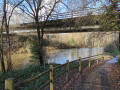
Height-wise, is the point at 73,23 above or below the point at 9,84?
above

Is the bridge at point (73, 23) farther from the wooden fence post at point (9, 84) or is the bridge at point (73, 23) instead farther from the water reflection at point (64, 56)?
the wooden fence post at point (9, 84)

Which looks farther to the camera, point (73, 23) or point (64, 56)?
point (64, 56)

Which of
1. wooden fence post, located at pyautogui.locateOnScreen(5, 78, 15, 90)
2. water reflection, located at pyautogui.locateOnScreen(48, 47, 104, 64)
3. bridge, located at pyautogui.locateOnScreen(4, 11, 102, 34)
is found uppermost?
bridge, located at pyautogui.locateOnScreen(4, 11, 102, 34)

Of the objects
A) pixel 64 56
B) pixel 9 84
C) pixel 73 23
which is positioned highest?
pixel 73 23

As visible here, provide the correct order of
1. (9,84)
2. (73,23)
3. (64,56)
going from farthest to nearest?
(64,56), (73,23), (9,84)

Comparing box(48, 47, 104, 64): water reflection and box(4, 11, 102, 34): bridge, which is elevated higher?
box(4, 11, 102, 34): bridge

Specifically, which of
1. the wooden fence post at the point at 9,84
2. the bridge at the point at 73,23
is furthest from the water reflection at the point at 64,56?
the wooden fence post at the point at 9,84

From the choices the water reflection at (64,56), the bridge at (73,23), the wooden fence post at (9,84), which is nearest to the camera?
the wooden fence post at (9,84)

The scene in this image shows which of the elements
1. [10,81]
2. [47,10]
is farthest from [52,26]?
[10,81]

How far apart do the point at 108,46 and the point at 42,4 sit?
942 inches

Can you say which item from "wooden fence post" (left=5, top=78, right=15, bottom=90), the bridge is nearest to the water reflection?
the bridge

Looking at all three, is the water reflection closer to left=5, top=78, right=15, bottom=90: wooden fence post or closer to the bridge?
the bridge

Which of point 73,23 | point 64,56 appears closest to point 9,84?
point 73,23

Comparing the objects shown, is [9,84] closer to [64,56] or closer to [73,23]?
[73,23]
